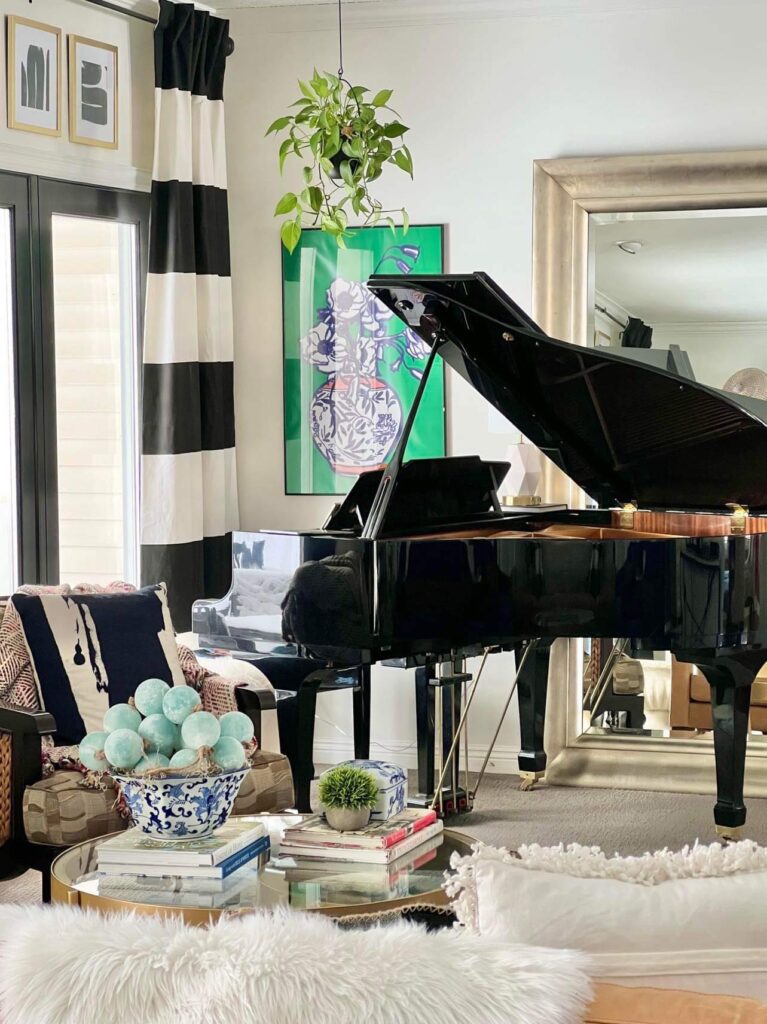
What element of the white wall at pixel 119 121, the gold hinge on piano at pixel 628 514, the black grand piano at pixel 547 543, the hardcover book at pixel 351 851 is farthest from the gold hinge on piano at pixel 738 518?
the white wall at pixel 119 121

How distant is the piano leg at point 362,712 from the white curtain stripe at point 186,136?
2090 millimetres

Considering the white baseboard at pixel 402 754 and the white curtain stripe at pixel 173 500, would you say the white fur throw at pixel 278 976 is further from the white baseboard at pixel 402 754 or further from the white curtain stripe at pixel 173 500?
the white baseboard at pixel 402 754

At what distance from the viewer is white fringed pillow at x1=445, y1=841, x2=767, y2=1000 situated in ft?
3.87

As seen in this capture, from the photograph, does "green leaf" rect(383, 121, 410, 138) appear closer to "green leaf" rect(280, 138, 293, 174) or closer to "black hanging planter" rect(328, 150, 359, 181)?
"black hanging planter" rect(328, 150, 359, 181)

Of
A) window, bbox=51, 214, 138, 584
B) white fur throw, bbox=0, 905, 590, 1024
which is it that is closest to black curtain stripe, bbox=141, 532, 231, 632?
window, bbox=51, 214, 138, 584

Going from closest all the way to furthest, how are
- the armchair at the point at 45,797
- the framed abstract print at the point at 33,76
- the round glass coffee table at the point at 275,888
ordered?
1. the round glass coffee table at the point at 275,888
2. the armchair at the point at 45,797
3. the framed abstract print at the point at 33,76

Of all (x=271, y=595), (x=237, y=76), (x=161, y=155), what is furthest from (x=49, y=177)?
(x=271, y=595)

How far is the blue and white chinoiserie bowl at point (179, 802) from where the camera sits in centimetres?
230

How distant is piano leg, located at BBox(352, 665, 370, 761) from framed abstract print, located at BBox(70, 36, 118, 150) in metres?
2.29

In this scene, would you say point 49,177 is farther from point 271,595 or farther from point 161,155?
point 271,595

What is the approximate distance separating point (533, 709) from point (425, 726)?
649 millimetres

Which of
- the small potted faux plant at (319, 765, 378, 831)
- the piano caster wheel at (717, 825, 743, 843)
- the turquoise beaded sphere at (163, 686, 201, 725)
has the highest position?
the turquoise beaded sphere at (163, 686, 201, 725)

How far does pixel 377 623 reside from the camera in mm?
3539

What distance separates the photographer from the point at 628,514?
446 centimetres
